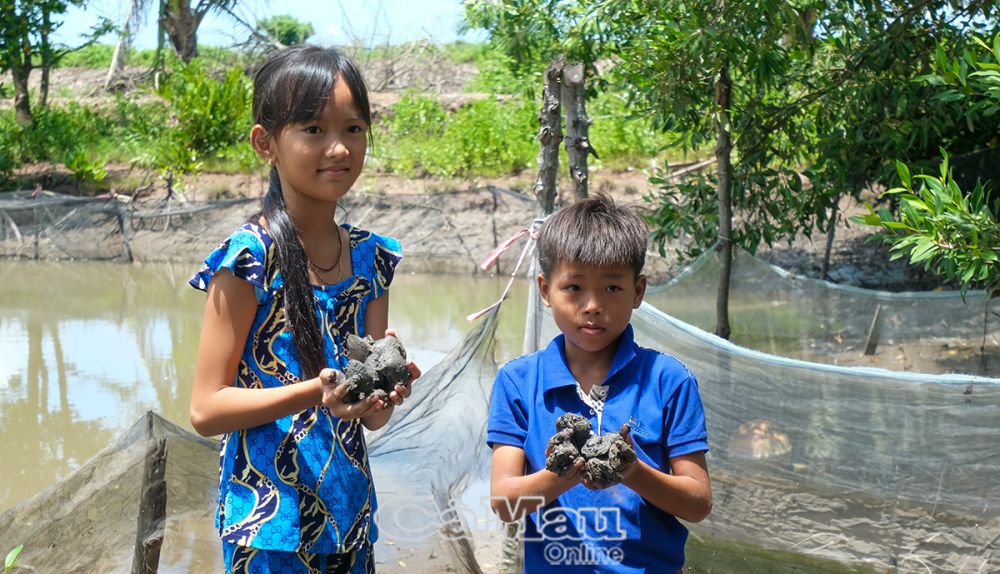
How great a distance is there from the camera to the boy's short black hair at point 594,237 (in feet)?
6.32

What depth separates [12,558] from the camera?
271 centimetres

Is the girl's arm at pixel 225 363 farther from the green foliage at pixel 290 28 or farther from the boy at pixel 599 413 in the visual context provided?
the green foliage at pixel 290 28

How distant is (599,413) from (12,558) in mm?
1709

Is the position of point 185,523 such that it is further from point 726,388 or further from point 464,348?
point 726,388

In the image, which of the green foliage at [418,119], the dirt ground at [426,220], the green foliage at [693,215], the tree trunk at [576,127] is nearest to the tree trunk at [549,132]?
the tree trunk at [576,127]

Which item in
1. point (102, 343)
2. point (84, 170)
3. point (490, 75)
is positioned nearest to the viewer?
point (102, 343)

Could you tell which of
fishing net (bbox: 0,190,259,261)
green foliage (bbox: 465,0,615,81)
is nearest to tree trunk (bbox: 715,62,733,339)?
green foliage (bbox: 465,0,615,81)

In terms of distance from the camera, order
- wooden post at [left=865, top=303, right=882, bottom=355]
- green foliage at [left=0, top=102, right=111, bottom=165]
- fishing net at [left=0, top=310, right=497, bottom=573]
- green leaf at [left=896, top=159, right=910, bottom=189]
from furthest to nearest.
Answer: green foliage at [left=0, top=102, right=111, bottom=165], wooden post at [left=865, top=303, right=882, bottom=355], green leaf at [left=896, top=159, right=910, bottom=189], fishing net at [left=0, top=310, right=497, bottom=573]

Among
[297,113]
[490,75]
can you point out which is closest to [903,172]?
[297,113]

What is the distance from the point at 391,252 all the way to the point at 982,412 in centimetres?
166

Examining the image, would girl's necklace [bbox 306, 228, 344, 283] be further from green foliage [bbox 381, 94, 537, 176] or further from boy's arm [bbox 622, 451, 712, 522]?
green foliage [bbox 381, 94, 537, 176]

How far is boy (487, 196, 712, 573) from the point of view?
6.09 feet

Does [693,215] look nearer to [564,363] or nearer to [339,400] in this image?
[564,363]

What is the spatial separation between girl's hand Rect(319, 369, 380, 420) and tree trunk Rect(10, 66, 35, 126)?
17.3 m
